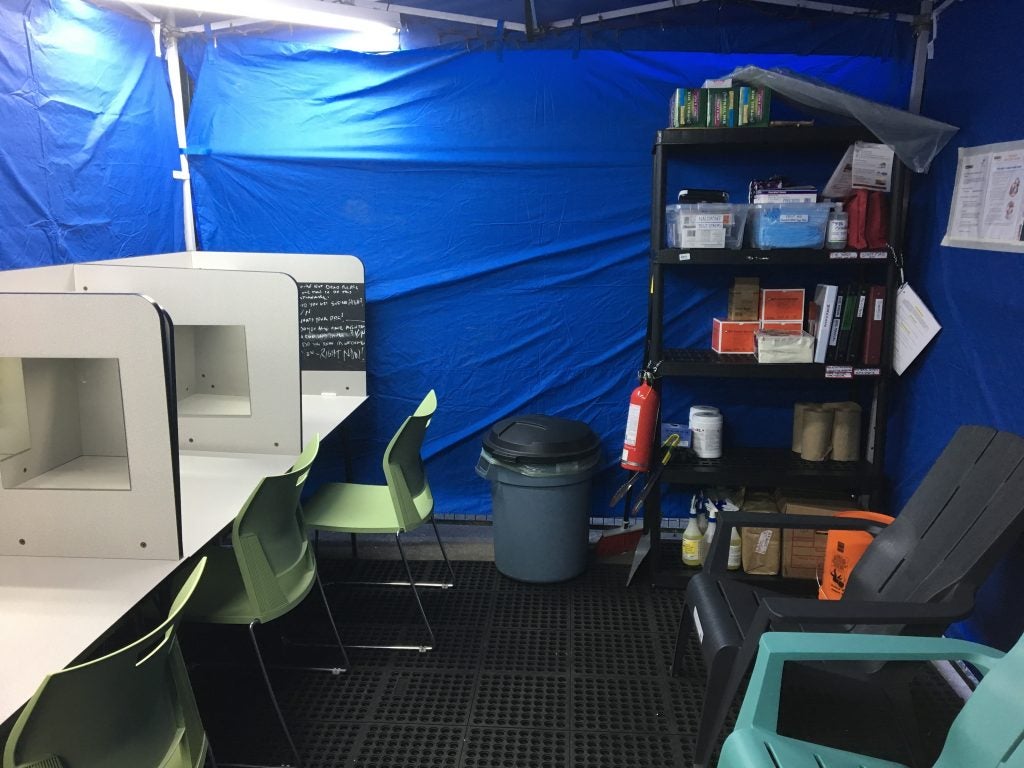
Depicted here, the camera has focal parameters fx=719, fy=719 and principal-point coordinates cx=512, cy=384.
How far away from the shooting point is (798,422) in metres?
3.30

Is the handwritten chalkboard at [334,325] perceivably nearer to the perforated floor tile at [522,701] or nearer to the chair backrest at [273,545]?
the chair backrest at [273,545]

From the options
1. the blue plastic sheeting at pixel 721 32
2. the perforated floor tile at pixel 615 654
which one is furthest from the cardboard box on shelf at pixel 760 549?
the blue plastic sheeting at pixel 721 32

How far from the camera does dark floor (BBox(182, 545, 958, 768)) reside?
2.21 meters

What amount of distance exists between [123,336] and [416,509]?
135 cm

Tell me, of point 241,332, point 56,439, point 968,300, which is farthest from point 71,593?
point 968,300

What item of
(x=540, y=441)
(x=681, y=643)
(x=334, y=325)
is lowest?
(x=681, y=643)

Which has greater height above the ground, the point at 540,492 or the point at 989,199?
the point at 989,199

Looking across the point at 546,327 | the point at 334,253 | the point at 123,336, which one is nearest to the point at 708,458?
the point at 546,327

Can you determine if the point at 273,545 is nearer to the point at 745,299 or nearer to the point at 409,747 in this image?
the point at 409,747

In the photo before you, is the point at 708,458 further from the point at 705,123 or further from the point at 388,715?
the point at 388,715

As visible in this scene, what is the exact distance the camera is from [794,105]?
307cm

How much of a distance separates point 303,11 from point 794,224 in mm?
2167

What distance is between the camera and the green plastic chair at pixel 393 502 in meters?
2.71

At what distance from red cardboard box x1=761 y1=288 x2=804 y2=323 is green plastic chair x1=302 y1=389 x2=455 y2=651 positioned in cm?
153
